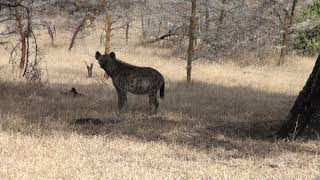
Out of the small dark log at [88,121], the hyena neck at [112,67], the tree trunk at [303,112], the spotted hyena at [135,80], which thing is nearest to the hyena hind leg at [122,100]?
the spotted hyena at [135,80]

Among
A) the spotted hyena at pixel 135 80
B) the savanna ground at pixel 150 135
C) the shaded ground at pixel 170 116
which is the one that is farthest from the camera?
the spotted hyena at pixel 135 80

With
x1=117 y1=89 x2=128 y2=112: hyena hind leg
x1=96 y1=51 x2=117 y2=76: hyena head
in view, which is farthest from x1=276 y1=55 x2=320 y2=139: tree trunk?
x1=96 y1=51 x2=117 y2=76: hyena head

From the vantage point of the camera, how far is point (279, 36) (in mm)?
31172

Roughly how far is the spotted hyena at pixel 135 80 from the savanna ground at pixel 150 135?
0.40 meters

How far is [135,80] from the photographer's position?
41.6 ft

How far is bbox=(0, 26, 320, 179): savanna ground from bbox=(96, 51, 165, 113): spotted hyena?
40 cm

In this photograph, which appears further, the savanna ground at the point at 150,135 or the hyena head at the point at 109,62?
the hyena head at the point at 109,62

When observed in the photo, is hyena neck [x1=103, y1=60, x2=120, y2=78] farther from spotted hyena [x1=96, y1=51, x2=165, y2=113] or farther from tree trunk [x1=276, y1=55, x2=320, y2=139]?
tree trunk [x1=276, y1=55, x2=320, y2=139]

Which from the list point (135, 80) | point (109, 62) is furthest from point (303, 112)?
point (109, 62)

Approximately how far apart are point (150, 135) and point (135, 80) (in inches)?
111

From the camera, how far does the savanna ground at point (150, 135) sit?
23.7 feet

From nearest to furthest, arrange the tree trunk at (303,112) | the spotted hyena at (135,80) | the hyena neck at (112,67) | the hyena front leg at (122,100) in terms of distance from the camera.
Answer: the tree trunk at (303,112)
the spotted hyena at (135,80)
the hyena front leg at (122,100)
the hyena neck at (112,67)

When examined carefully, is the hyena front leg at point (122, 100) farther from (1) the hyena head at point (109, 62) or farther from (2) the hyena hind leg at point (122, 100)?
(1) the hyena head at point (109, 62)

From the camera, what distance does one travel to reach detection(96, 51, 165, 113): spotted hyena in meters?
12.6
